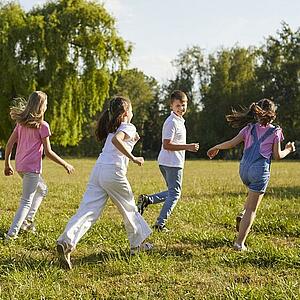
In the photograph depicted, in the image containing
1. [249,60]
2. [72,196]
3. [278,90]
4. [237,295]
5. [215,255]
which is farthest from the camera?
[249,60]

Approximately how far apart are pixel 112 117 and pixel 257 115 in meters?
1.65

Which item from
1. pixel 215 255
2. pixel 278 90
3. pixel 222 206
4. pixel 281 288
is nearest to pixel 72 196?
pixel 222 206

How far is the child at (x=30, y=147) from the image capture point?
6.97 meters

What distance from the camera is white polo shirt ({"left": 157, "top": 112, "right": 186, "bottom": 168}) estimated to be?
301 inches

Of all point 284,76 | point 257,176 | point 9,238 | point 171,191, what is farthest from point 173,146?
point 284,76

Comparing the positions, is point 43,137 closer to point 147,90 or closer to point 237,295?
point 237,295

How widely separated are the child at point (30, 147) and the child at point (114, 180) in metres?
1.06

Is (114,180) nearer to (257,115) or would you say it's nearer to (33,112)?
(33,112)

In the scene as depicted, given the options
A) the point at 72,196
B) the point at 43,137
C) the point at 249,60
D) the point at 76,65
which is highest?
the point at 249,60

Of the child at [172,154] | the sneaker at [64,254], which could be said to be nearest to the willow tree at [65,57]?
the child at [172,154]

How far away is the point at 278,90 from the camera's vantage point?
58.6 m

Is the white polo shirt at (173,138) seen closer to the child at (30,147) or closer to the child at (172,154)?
the child at (172,154)

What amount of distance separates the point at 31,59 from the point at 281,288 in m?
31.3

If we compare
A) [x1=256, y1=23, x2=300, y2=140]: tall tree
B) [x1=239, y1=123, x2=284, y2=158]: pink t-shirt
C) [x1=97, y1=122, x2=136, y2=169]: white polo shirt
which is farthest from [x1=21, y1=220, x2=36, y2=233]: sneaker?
[x1=256, y1=23, x2=300, y2=140]: tall tree
